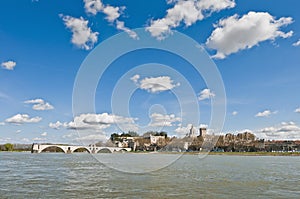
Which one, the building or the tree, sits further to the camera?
the tree

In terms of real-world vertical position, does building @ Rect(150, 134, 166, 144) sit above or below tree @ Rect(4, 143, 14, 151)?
above

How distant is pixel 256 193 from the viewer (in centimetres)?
1752

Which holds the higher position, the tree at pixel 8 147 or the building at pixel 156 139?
the building at pixel 156 139

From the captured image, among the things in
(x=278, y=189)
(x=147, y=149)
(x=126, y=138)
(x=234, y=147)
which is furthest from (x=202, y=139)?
(x=278, y=189)

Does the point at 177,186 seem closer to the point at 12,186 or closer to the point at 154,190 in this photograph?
the point at 154,190

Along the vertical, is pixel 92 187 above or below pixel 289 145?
below

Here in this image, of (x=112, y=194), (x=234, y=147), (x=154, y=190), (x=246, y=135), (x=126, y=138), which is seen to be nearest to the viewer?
(x=112, y=194)

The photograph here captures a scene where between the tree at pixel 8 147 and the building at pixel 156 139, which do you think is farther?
the tree at pixel 8 147

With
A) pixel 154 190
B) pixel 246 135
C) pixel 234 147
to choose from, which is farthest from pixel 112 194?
pixel 246 135

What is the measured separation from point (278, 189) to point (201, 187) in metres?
4.33

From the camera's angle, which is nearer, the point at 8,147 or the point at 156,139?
the point at 156,139

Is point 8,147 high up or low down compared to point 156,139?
down

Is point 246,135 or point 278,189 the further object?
point 246,135

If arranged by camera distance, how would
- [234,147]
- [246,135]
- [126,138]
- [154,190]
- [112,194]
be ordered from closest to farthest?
[112,194], [154,190], [234,147], [246,135], [126,138]
